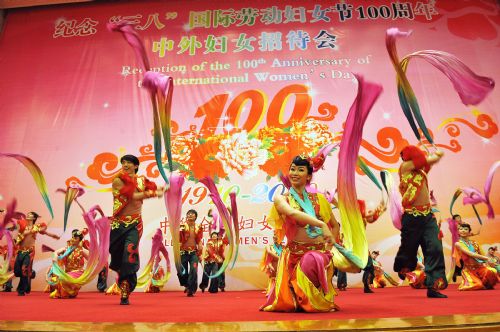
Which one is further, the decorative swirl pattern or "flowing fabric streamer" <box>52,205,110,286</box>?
the decorative swirl pattern

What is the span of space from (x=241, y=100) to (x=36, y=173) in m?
3.43

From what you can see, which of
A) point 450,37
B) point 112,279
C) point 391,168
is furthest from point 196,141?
point 450,37

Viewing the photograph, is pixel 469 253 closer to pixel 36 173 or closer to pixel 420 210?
pixel 420 210

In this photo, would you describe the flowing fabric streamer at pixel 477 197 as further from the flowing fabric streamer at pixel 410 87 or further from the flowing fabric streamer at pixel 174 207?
the flowing fabric streamer at pixel 174 207

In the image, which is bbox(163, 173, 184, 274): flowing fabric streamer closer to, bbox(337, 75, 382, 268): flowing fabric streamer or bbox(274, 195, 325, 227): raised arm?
bbox(274, 195, 325, 227): raised arm

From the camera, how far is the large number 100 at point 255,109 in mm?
6578

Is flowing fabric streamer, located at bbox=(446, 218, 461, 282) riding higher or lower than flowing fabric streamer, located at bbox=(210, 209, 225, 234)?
lower

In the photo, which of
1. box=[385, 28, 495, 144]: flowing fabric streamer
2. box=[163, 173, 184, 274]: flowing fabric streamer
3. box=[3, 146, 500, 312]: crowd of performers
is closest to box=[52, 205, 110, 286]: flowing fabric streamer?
box=[3, 146, 500, 312]: crowd of performers

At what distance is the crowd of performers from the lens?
Answer: 266 centimetres

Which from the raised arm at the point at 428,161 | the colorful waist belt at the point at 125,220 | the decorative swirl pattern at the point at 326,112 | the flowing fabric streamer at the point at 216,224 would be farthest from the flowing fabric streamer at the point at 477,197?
the colorful waist belt at the point at 125,220

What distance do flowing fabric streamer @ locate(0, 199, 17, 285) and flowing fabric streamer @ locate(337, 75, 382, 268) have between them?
5368 millimetres

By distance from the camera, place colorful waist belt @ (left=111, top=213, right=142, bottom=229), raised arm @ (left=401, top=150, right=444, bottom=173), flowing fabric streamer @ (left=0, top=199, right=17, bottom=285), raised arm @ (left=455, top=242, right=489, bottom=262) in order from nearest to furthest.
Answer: raised arm @ (left=401, top=150, right=444, bottom=173)
colorful waist belt @ (left=111, top=213, right=142, bottom=229)
raised arm @ (left=455, top=242, right=489, bottom=262)
flowing fabric streamer @ (left=0, top=199, right=17, bottom=285)

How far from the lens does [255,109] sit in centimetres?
668

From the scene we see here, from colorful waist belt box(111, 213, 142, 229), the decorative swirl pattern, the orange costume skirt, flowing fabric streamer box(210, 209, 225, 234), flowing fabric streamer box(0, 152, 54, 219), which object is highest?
the decorative swirl pattern
